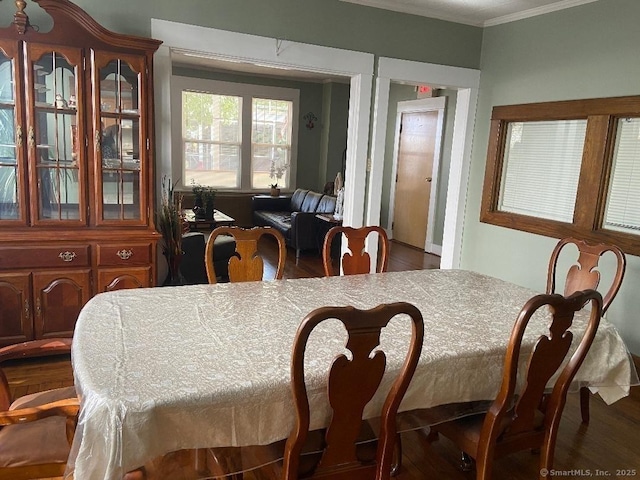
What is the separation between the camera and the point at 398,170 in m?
7.36

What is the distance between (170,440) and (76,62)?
244 centimetres

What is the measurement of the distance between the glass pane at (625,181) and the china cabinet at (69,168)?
124 inches

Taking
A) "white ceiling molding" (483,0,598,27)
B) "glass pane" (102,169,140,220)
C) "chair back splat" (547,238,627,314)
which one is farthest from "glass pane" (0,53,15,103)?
"white ceiling molding" (483,0,598,27)

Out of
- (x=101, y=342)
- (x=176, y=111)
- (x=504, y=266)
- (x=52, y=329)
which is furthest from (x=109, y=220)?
(x=176, y=111)

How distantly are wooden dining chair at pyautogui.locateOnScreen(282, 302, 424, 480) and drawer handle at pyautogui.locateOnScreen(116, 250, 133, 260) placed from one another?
2.03 m

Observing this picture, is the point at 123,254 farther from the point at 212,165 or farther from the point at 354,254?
the point at 212,165

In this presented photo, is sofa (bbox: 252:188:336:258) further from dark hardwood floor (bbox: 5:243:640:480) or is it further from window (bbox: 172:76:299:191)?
dark hardwood floor (bbox: 5:243:640:480)

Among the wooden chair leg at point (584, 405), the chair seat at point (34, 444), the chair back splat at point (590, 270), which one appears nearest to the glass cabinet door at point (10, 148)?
the chair seat at point (34, 444)

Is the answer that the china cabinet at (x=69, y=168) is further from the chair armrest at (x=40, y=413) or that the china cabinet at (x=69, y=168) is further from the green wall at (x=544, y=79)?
the green wall at (x=544, y=79)

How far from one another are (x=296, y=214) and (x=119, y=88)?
3279 mm

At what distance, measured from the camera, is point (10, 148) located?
2.79m

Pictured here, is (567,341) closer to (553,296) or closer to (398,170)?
(553,296)

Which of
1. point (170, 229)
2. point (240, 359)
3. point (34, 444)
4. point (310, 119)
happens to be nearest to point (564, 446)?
point (240, 359)

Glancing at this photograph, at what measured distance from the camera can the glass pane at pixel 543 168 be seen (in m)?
3.65
